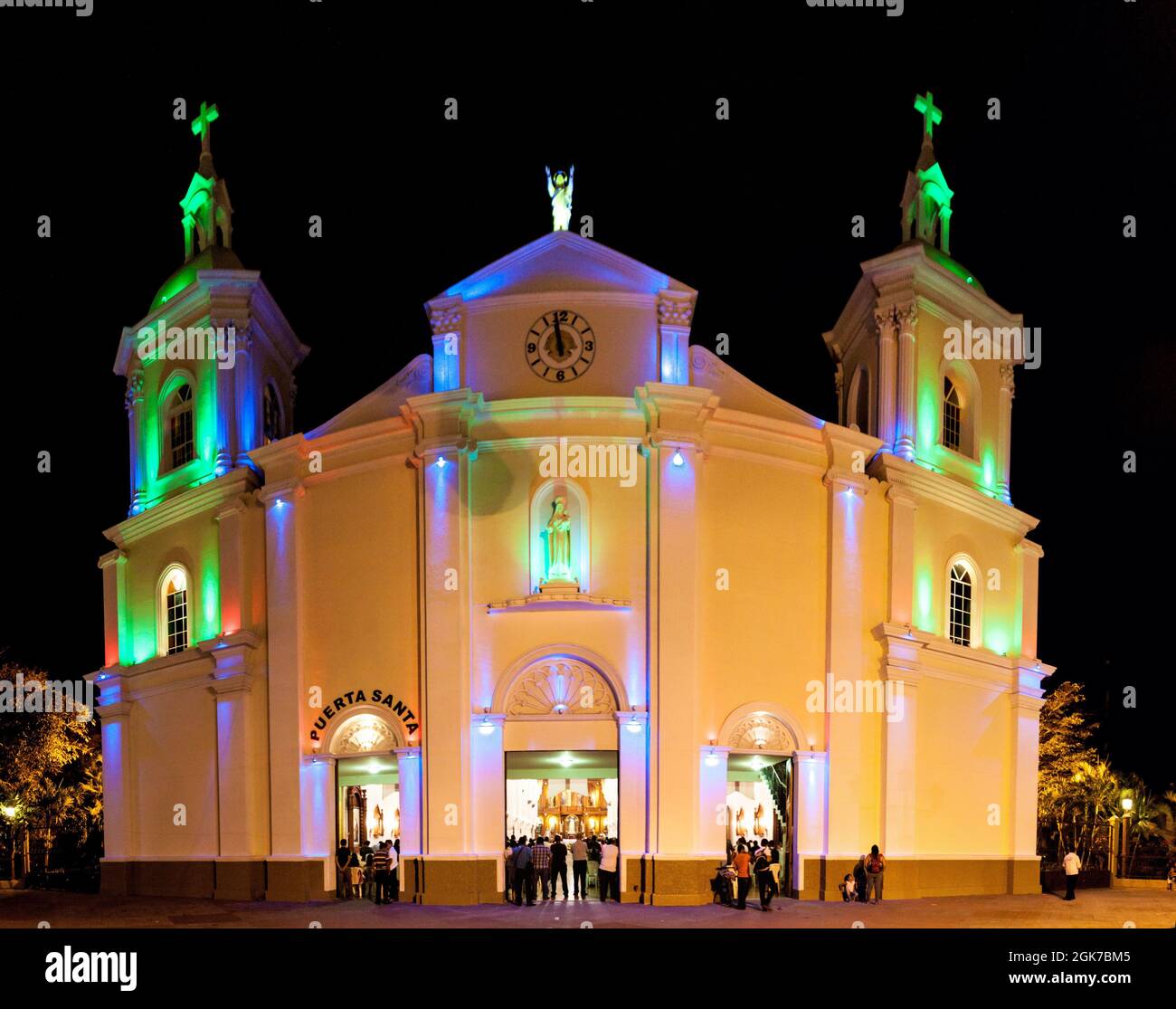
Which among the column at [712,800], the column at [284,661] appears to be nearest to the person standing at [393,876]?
the column at [284,661]

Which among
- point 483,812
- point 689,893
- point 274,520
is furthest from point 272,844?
point 689,893

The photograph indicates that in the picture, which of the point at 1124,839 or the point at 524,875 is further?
the point at 1124,839

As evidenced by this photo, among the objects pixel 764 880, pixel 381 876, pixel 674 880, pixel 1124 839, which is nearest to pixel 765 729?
pixel 764 880

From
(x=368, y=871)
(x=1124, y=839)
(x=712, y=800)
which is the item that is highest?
(x=712, y=800)

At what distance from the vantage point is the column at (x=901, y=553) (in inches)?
1105

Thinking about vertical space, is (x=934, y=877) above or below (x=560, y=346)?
below

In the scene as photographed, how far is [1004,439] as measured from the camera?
106 feet

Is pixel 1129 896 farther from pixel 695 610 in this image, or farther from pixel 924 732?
pixel 695 610

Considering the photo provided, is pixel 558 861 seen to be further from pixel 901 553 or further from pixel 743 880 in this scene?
pixel 901 553

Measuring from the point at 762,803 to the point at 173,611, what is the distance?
15.8m

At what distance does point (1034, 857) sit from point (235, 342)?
2364 centimetres

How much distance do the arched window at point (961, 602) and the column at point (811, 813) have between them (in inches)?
232

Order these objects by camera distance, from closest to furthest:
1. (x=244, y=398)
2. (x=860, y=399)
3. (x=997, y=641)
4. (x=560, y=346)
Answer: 1. (x=560, y=346)
2. (x=244, y=398)
3. (x=997, y=641)
4. (x=860, y=399)

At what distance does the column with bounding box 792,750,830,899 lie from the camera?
2622cm
